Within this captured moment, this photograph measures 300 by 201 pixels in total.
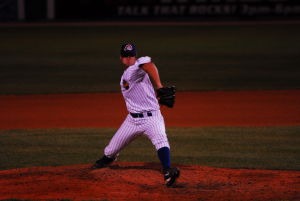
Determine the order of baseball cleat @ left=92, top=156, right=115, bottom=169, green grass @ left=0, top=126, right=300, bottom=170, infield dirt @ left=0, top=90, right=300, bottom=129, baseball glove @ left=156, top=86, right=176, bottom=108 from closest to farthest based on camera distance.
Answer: baseball glove @ left=156, top=86, right=176, bottom=108
baseball cleat @ left=92, top=156, right=115, bottom=169
green grass @ left=0, top=126, right=300, bottom=170
infield dirt @ left=0, top=90, right=300, bottom=129

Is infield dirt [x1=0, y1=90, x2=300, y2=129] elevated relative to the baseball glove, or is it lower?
lower

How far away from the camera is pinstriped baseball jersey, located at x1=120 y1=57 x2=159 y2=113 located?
7.26 m

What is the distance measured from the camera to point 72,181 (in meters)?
7.54

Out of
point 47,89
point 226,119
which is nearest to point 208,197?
point 226,119

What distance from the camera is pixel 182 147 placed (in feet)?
32.6

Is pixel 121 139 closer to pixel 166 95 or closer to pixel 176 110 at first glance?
pixel 166 95

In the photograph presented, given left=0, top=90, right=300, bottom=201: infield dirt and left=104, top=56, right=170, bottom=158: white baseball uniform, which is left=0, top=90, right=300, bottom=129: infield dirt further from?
left=104, top=56, right=170, bottom=158: white baseball uniform

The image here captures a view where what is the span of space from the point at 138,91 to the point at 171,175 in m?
0.95

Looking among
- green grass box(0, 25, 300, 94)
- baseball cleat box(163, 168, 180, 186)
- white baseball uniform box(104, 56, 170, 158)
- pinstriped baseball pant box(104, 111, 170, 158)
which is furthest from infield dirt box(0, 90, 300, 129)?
baseball cleat box(163, 168, 180, 186)

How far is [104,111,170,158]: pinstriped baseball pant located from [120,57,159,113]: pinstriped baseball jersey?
0.31ft

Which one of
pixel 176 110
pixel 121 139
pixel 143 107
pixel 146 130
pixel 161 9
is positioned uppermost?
pixel 143 107

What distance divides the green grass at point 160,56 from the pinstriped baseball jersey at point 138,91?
893cm

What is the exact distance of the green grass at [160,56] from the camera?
693 inches

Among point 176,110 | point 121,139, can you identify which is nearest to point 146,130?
point 121,139
